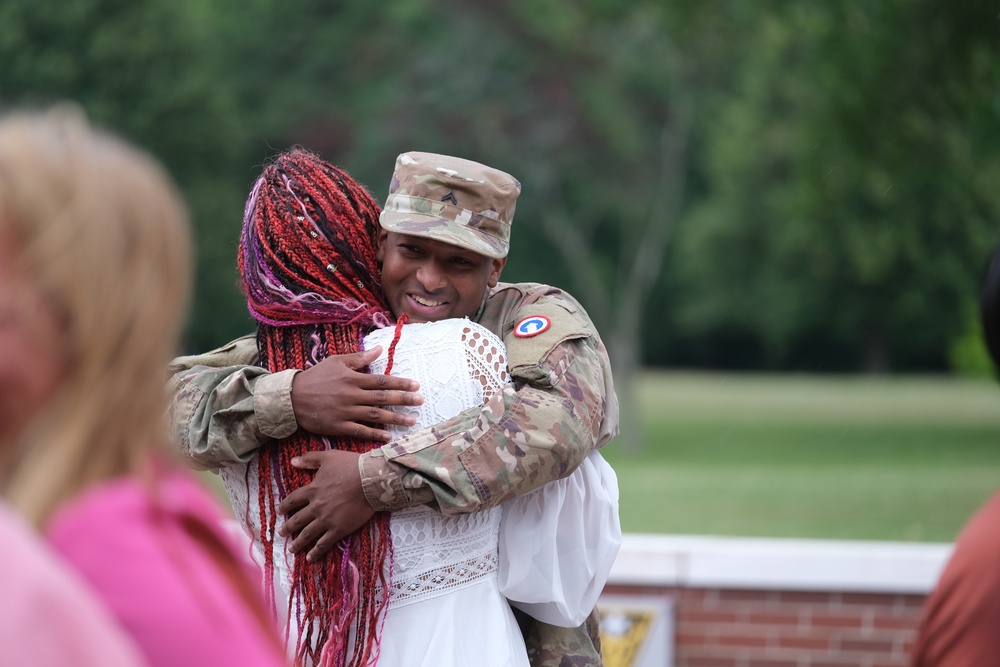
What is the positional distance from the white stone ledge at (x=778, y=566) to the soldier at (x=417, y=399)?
318 centimetres

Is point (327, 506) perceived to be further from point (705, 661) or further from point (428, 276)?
point (705, 661)

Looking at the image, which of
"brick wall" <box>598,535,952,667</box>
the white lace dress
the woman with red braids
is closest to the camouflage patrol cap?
the woman with red braids

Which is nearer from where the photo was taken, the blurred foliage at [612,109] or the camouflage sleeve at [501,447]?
the camouflage sleeve at [501,447]

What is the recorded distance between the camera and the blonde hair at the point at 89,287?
4.15ft

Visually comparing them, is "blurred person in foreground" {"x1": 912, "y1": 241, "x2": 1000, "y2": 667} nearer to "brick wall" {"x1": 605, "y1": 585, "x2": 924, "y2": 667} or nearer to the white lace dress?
the white lace dress

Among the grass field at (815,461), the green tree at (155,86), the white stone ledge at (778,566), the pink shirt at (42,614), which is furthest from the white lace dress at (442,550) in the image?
the green tree at (155,86)

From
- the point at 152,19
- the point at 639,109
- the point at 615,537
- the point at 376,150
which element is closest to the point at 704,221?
the point at 639,109

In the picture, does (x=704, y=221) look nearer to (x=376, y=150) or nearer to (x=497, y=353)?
(x=376, y=150)

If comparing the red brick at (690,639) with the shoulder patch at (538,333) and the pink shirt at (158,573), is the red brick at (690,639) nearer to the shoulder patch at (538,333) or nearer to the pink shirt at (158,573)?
the shoulder patch at (538,333)

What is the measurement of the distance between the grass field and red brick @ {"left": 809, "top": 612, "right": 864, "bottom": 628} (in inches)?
245

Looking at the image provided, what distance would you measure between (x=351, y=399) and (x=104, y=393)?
122 centimetres

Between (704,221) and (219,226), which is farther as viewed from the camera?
(704,221)

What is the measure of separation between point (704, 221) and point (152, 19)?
24352 mm

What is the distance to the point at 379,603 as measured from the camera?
258 cm
